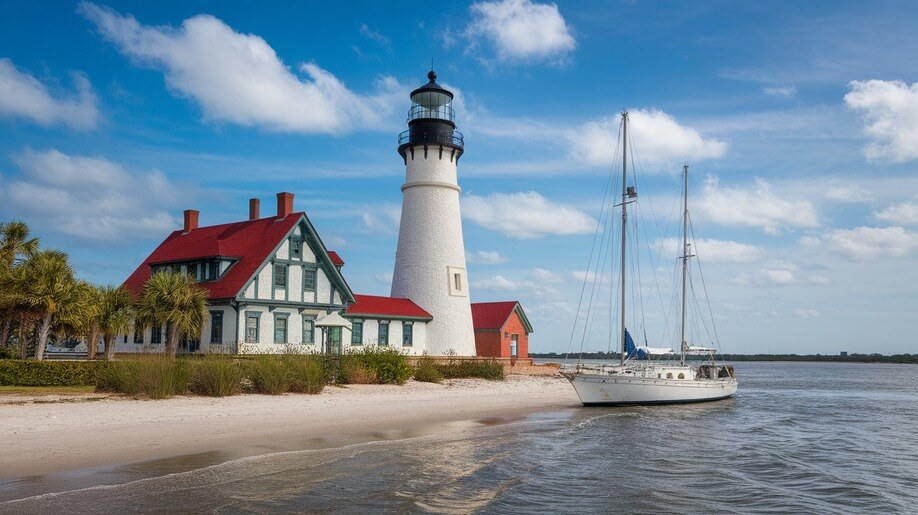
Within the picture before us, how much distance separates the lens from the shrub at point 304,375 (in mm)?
25625

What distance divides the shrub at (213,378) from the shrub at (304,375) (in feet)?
6.96

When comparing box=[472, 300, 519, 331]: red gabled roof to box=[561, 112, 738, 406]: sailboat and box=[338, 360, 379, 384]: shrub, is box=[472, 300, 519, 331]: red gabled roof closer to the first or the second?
box=[561, 112, 738, 406]: sailboat

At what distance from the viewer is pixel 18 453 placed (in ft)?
44.9

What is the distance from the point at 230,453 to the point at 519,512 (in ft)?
21.2

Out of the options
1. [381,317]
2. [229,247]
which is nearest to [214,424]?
[229,247]

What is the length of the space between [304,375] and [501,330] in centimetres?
2297

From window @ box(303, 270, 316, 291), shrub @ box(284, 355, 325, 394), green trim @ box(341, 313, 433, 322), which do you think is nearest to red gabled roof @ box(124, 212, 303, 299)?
window @ box(303, 270, 316, 291)

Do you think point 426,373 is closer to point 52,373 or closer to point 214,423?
point 52,373

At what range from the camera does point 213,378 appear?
23344 mm

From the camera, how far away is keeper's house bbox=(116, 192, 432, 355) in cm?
3372

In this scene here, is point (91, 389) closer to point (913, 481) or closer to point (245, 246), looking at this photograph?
point (245, 246)

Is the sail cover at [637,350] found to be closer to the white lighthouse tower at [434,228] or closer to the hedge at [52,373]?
the white lighthouse tower at [434,228]

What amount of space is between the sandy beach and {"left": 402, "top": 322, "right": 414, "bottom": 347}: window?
429 inches

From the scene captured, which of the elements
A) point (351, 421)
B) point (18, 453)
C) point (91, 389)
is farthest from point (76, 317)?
point (18, 453)
